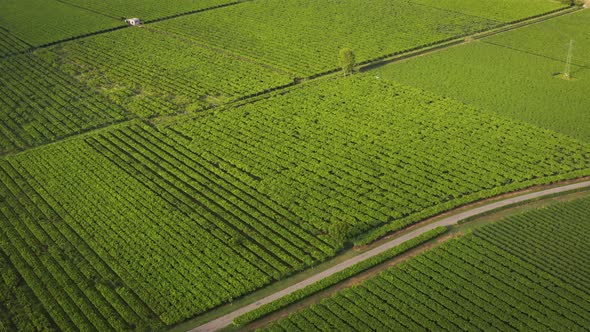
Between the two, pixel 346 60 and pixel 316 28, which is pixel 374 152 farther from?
pixel 316 28

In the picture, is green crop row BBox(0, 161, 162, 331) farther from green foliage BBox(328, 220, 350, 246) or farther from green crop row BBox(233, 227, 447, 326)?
green foliage BBox(328, 220, 350, 246)

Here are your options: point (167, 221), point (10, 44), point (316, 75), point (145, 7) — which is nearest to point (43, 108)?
point (10, 44)

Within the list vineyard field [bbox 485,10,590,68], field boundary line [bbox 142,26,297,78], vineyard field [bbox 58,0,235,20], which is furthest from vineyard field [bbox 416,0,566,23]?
field boundary line [bbox 142,26,297,78]

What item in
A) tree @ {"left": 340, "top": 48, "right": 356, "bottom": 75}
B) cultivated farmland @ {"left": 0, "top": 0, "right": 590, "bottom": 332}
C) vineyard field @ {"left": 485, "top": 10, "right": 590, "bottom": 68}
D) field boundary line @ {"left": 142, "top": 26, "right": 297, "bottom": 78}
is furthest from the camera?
vineyard field @ {"left": 485, "top": 10, "right": 590, "bottom": 68}

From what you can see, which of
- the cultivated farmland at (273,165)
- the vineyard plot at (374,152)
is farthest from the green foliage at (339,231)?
the vineyard plot at (374,152)

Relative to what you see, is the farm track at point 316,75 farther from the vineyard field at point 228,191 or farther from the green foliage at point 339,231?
the green foliage at point 339,231

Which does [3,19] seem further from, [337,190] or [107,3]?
[337,190]
